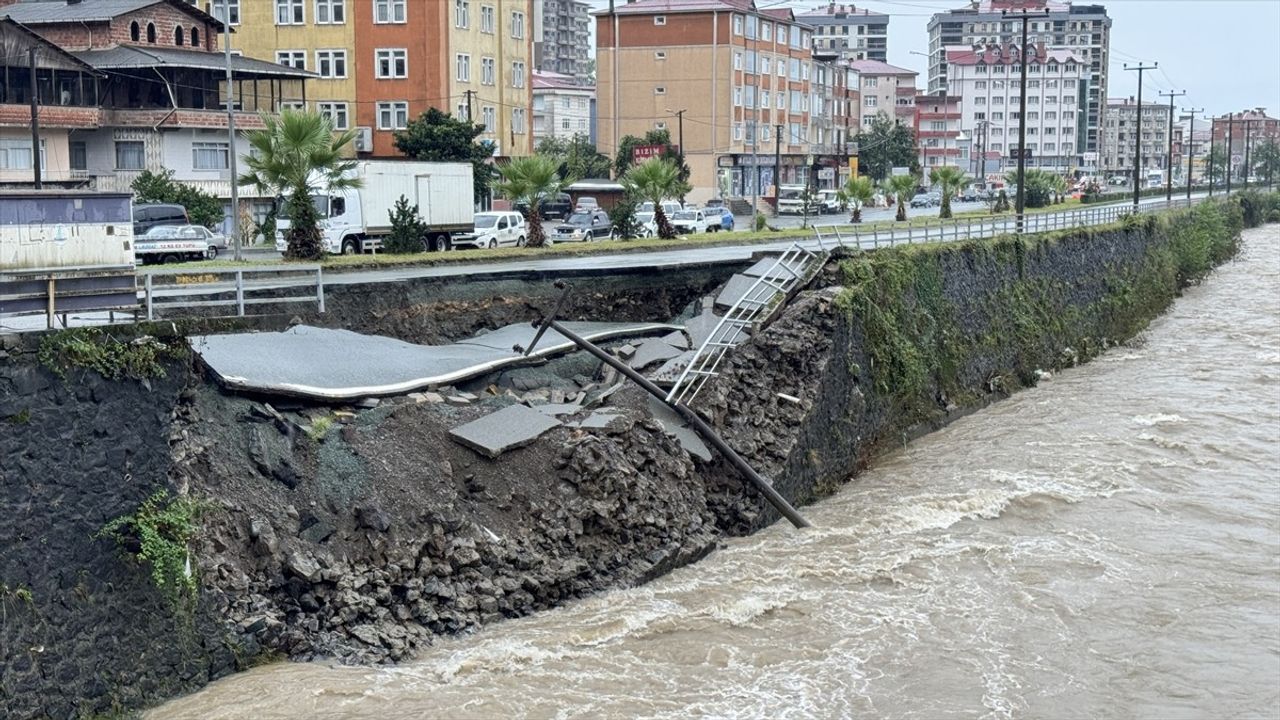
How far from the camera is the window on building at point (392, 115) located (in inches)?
2505

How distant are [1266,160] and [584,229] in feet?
447

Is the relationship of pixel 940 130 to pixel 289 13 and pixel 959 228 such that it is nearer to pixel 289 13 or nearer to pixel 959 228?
pixel 289 13

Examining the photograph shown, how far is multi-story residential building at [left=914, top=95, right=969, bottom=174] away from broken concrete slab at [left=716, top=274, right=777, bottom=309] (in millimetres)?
138374

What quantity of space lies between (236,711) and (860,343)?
14.5 meters

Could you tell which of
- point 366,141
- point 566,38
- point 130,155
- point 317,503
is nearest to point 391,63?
point 366,141

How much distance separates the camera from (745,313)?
24734 millimetres

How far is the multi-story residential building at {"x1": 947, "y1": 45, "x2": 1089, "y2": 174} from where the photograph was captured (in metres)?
164

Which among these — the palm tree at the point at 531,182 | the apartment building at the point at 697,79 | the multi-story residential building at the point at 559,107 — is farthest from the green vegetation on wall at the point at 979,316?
the multi-story residential building at the point at 559,107

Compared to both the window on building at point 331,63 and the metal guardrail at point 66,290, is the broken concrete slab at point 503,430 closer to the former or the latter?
the metal guardrail at point 66,290

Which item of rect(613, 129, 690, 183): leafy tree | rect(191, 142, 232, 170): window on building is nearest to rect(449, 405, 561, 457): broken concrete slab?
rect(191, 142, 232, 170): window on building

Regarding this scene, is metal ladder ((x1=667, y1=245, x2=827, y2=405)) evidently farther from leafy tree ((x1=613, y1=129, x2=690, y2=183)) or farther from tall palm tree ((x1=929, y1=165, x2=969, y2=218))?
leafy tree ((x1=613, y1=129, x2=690, y2=183))

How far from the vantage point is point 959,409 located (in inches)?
1152

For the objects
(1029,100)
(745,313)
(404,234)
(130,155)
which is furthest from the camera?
(1029,100)

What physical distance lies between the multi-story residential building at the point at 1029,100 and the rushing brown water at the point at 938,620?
476ft
